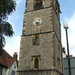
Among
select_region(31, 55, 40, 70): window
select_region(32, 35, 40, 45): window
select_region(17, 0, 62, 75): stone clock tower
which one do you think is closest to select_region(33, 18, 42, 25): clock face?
select_region(17, 0, 62, 75): stone clock tower

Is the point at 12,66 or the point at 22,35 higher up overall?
the point at 22,35

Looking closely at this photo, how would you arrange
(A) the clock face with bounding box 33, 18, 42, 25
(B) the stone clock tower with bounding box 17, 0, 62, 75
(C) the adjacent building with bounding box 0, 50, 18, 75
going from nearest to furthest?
(B) the stone clock tower with bounding box 17, 0, 62, 75 → (A) the clock face with bounding box 33, 18, 42, 25 → (C) the adjacent building with bounding box 0, 50, 18, 75

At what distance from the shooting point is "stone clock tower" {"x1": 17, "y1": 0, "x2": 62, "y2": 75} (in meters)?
16.6

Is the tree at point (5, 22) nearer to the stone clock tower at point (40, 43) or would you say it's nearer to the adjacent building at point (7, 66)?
the stone clock tower at point (40, 43)

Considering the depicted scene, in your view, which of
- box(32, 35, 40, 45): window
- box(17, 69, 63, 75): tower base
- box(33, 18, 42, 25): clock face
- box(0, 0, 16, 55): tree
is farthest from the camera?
box(33, 18, 42, 25): clock face

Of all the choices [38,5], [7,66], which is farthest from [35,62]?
[38,5]

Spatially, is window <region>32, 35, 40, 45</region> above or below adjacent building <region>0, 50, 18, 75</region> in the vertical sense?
above

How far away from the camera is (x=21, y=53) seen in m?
18.4

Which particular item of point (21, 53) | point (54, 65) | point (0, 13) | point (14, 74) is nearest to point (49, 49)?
point (54, 65)

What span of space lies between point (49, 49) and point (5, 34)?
314 inches

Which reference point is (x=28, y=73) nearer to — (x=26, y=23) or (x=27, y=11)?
(x=26, y=23)

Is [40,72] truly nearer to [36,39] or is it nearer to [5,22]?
[36,39]

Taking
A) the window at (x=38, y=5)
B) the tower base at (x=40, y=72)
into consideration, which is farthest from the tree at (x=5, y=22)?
the window at (x=38, y=5)

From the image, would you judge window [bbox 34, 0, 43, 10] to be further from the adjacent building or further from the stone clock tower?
the adjacent building
